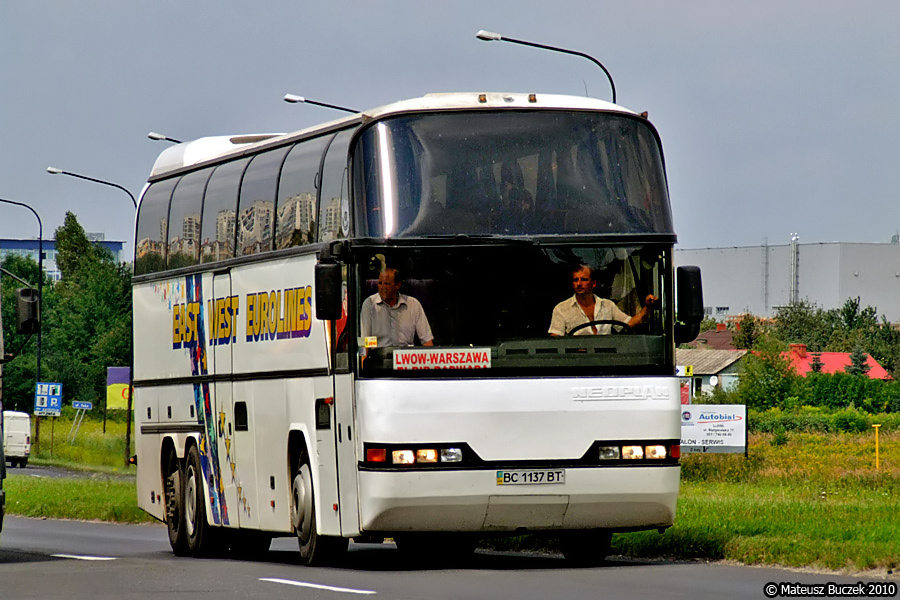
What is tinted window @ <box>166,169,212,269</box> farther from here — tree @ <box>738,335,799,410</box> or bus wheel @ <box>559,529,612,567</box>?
tree @ <box>738,335,799,410</box>

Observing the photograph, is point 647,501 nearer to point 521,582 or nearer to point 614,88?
point 521,582

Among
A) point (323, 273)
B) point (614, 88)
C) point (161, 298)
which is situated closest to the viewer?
point (323, 273)

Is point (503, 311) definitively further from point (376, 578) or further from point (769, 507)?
point (769, 507)

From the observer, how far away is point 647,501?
48.5 ft

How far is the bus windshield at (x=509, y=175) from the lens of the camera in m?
14.7

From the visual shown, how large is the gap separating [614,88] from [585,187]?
770 inches

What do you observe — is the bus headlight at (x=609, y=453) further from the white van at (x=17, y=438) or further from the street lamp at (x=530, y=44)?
the white van at (x=17, y=438)

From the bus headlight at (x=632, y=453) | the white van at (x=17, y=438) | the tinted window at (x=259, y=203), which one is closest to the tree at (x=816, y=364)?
the white van at (x=17, y=438)

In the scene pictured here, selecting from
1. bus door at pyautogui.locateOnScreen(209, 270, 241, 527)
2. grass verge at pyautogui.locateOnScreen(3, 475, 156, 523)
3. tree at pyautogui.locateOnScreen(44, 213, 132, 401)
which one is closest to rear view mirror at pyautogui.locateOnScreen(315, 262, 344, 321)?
bus door at pyautogui.locateOnScreen(209, 270, 241, 527)

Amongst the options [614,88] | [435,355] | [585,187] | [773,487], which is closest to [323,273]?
[435,355]

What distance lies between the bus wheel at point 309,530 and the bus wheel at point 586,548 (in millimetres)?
2004

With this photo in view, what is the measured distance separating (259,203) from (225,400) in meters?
2.16

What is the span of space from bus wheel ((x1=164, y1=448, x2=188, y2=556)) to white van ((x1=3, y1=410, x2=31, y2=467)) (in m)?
45.1

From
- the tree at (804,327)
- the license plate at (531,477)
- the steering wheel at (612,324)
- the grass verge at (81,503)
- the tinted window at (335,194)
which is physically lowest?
the grass verge at (81,503)
